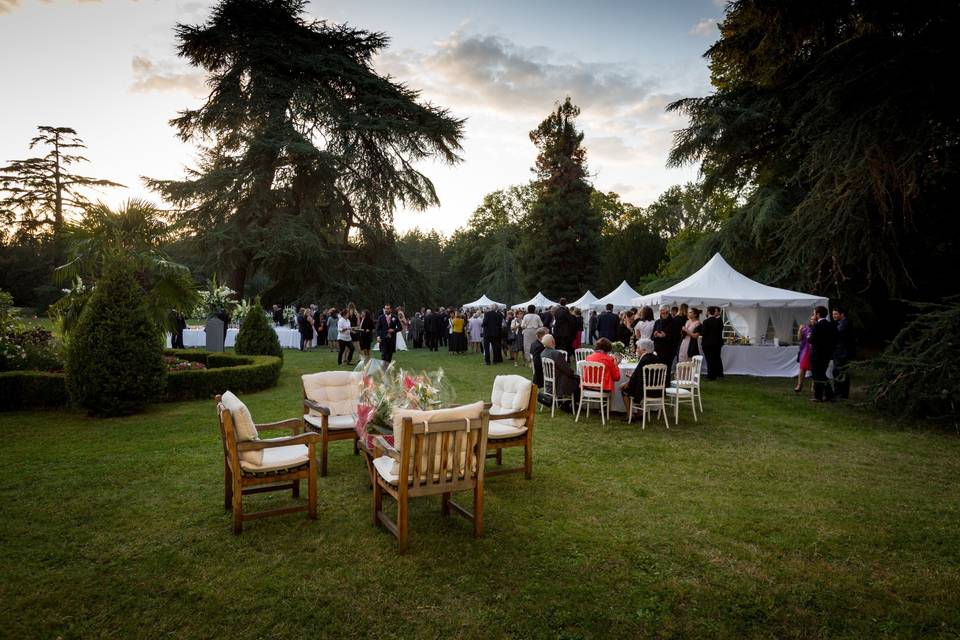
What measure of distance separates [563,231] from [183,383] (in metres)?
31.9

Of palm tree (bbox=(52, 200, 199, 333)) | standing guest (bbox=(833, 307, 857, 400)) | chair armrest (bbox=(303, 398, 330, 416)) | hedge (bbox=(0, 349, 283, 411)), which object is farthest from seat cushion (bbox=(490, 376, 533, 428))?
standing guest (bbox=(833, 307, 857, 400))

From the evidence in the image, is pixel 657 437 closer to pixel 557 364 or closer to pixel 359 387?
pixel 557 364

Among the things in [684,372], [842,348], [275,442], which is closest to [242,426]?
[275,442]

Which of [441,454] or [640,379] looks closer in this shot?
[441,454]

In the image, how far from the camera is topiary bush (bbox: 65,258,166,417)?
7.62m

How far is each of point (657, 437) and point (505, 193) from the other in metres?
53.0

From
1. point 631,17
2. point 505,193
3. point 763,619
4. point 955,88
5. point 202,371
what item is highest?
point 505,193

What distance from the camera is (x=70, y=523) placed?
407 cm

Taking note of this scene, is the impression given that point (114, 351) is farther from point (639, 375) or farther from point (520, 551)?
point (639, 375)

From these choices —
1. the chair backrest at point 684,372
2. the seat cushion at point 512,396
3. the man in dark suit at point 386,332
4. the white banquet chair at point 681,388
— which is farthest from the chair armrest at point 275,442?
the man in dark suit at point 386,332

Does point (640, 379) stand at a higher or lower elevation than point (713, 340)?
lower

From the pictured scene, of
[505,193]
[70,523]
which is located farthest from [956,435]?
[505,193]

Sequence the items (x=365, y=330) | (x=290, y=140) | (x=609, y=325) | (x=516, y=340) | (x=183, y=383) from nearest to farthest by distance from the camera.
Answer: (x=183, y=383), (x=365, y=330), (x=609, y=325), (x=516, y=340), (x=290, y=140)

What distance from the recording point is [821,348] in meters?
9.77
